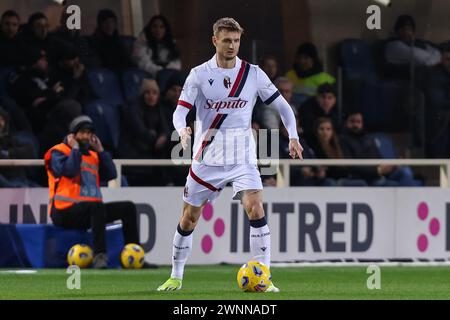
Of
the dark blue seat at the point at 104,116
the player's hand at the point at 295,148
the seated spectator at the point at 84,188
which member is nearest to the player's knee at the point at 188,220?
the player's hand at the point at 295,148

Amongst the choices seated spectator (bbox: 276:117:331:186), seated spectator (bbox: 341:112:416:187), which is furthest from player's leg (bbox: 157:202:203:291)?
seated spectator (bbox: 341:112:416:187)

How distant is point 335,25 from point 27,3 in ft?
12.6

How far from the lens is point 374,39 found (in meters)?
18.1

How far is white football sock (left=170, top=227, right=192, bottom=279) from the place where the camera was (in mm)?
12031

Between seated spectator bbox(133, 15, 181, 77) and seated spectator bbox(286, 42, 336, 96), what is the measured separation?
59.1 inches

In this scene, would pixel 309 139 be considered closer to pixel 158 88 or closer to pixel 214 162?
pixel 158 88

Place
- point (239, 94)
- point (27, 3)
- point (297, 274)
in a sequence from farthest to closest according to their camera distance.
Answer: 1. point (27, 3)
2. point (297, 274)
3. point (239, 94)

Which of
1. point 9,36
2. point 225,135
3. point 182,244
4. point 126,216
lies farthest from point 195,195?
point 9,36

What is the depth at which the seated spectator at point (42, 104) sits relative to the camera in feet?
56.1

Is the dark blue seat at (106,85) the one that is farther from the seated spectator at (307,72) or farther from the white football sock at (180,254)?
the white football sock at (180,254)

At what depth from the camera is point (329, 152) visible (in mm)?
18031

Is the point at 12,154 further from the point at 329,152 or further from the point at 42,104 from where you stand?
the point at 329,152

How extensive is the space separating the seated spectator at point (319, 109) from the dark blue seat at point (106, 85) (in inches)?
92.4

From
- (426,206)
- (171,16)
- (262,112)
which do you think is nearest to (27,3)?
(171,16)
